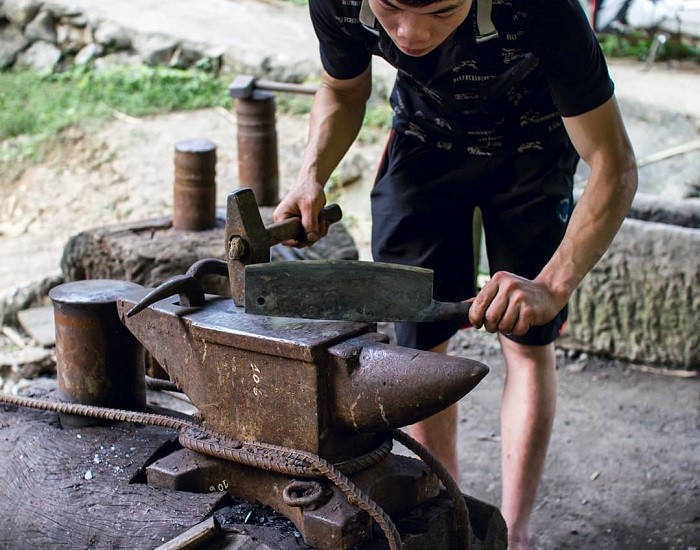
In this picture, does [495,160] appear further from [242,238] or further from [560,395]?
[560,395]

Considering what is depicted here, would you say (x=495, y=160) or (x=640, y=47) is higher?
(x=640, y=47)

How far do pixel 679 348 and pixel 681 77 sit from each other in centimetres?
311

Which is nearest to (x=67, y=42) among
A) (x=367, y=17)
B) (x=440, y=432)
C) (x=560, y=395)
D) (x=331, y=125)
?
(x=560, y=395)

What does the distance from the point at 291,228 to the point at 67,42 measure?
664 cm

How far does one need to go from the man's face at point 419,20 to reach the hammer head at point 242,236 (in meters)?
0.39

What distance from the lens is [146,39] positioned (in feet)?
25.3

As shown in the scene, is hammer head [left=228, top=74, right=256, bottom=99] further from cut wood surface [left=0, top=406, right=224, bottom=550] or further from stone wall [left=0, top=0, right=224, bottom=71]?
stone wall [left=0, top=0, right=224, bottom=71]

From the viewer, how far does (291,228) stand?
6.84 feet

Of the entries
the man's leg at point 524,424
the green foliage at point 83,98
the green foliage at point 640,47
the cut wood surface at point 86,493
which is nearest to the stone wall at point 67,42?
the green foliage at point 83,98

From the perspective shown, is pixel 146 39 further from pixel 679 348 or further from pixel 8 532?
pixel 8 532

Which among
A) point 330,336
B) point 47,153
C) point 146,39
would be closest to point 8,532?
point 330,336

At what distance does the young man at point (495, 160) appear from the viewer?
2014mm

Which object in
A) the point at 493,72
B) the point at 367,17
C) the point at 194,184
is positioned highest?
the point at 367,17

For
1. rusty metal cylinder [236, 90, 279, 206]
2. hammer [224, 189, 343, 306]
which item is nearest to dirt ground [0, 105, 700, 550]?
rusty metal cylinder [236, 90, 279, 206]
